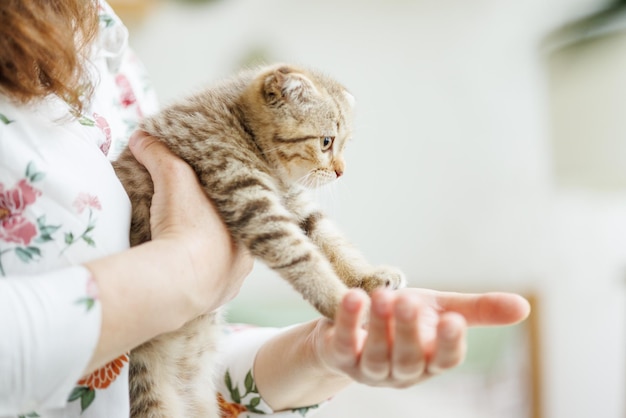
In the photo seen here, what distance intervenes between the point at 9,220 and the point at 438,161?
2089mm

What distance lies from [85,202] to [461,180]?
2.03m

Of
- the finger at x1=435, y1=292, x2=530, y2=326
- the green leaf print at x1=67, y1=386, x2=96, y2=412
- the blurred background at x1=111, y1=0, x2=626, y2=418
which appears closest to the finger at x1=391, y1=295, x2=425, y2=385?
the finger at x1=435, y1=292, x2=530, y2=326

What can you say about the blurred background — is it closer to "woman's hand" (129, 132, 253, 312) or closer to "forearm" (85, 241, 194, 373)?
"woman's hand" (129, 132, 253, 312)

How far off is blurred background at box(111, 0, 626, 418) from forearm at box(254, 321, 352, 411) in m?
1.17

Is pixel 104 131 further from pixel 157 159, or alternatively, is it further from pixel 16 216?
pixel 16 216

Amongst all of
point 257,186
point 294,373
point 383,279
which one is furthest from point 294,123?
point 294,373

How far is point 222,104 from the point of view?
1.13 meters

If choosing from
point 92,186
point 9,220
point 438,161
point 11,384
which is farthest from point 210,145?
point 438,161

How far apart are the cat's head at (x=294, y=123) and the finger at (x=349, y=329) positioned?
469mm

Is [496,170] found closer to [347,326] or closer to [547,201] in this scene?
[547,201]

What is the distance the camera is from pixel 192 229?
0.86 meters

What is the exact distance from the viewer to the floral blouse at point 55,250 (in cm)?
63

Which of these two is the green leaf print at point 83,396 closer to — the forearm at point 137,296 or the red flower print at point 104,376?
the red flower print at point 104,376

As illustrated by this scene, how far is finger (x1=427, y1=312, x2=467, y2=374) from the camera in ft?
2.12
